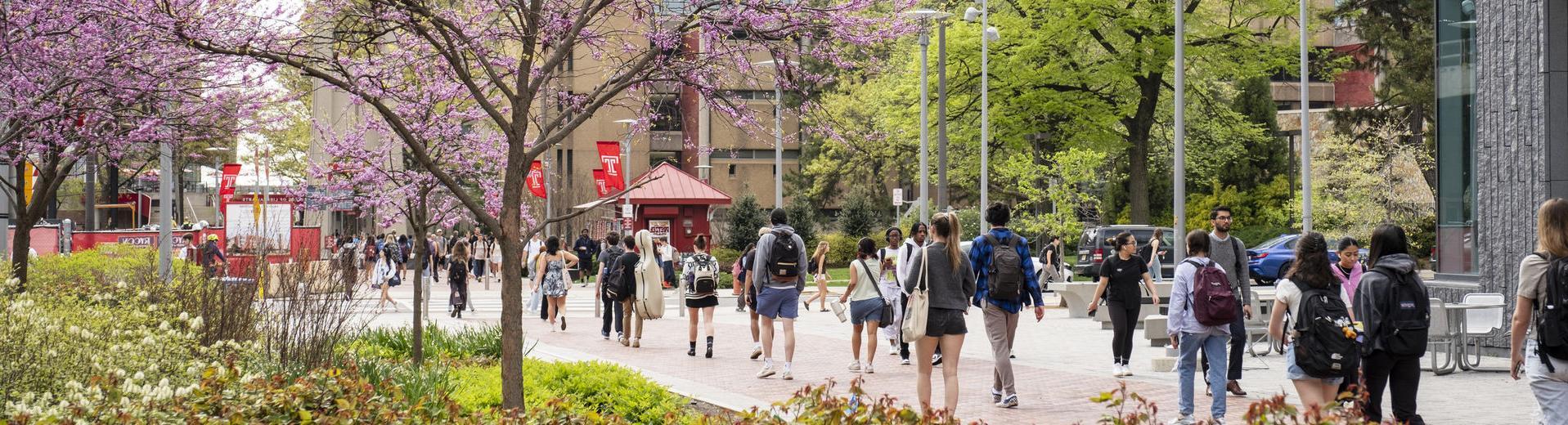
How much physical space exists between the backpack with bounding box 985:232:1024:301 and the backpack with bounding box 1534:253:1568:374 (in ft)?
13.8

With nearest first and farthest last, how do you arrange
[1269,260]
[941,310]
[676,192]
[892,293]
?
[941,310] → [892,293] → [1269,260] → [676,192]

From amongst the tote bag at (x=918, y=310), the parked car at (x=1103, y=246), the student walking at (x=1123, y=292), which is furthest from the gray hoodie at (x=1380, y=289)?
the parked car at (x=1103, y=246)

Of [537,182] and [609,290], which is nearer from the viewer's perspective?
[609,290]

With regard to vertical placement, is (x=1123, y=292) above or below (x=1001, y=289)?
below

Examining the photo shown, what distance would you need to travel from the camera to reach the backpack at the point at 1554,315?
670 cm

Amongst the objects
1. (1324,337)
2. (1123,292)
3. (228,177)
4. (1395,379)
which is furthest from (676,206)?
(1324,337)

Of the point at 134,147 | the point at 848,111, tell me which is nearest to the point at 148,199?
the point at 848,111

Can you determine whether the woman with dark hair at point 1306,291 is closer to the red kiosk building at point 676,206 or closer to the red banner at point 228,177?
the red banner at point 228,177

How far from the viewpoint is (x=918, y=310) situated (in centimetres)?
913

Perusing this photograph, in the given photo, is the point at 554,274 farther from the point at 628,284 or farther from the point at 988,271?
the point at 988,271

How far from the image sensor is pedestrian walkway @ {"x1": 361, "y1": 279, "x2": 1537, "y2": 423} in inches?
410

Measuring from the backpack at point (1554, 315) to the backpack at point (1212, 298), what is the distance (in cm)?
249

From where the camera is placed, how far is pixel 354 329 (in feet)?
39.5

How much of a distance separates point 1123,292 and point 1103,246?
76.7ft
